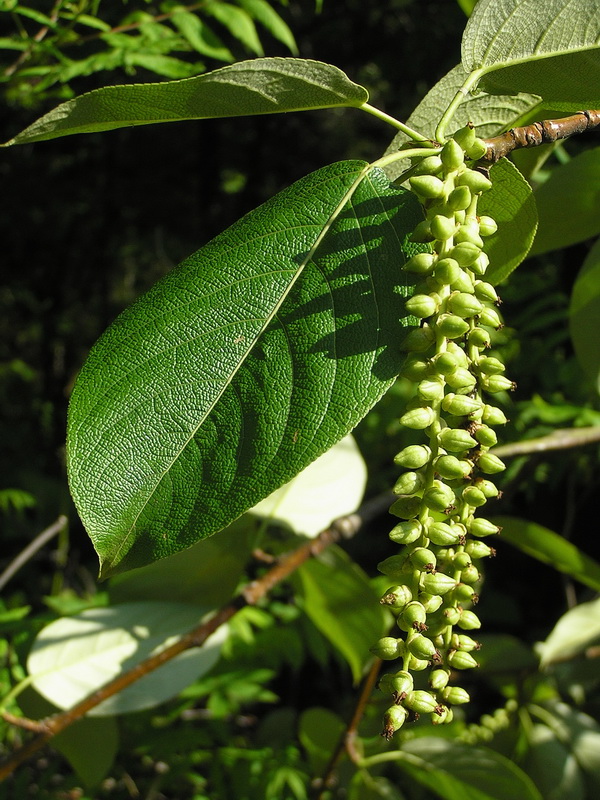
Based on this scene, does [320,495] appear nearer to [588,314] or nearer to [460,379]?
[588,314]

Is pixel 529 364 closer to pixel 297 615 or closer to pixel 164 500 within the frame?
pixel 297 615

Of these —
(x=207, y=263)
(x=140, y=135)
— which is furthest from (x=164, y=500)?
(x=140, y=135)

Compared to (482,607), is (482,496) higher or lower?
higher

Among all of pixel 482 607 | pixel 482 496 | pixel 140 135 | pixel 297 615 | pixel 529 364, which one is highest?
pixel 140 135

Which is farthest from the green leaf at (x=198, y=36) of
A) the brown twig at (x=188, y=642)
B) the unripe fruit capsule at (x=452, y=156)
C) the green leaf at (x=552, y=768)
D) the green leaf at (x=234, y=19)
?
the green leaf at (x=552, y=768)

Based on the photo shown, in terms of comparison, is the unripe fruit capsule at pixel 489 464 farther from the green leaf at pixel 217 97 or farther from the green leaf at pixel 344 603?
the green leaf at pixel 344 603

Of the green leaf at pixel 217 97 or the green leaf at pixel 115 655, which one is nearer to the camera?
the green leaf at pixel 217 97
